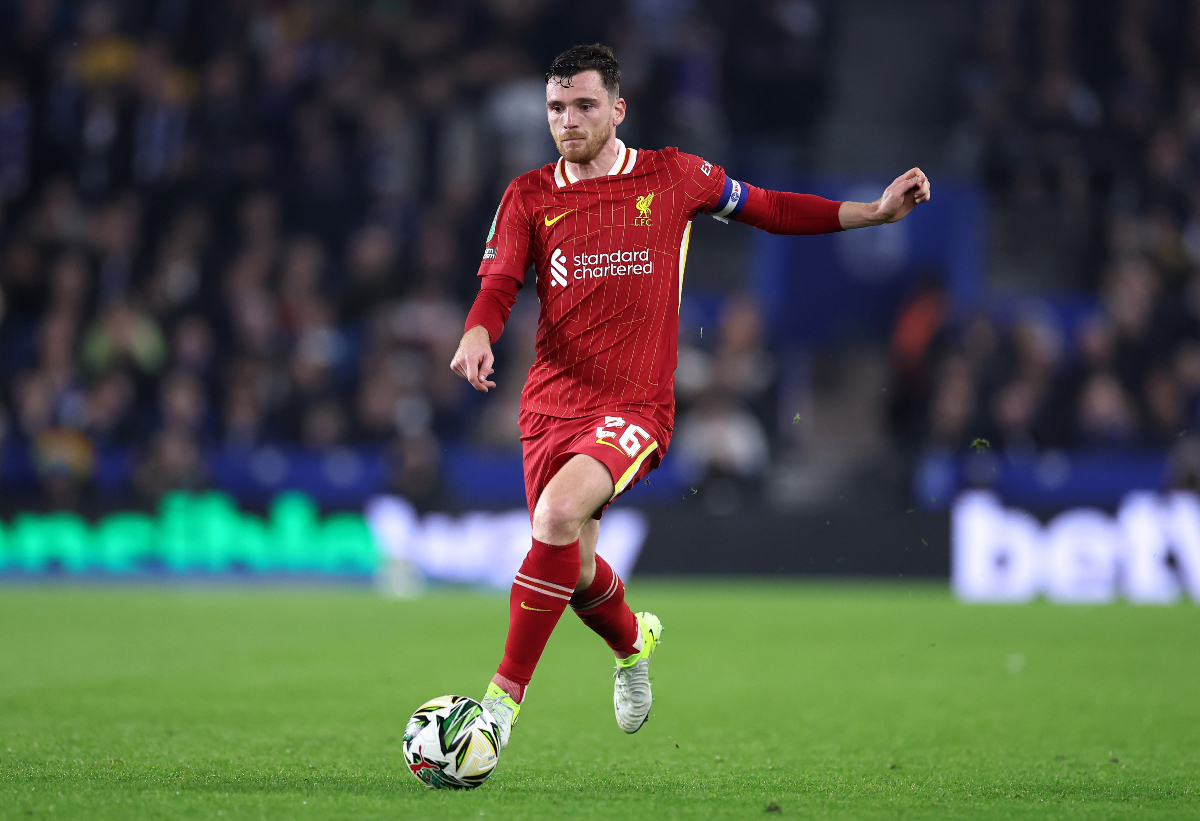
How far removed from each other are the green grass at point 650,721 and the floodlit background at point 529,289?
83.7 inches

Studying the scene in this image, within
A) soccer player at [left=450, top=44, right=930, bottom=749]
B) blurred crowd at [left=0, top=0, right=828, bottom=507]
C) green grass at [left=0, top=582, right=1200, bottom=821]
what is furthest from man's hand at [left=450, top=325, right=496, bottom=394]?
blurred crowd at [left=0, top=0, right=828, bottom=507]

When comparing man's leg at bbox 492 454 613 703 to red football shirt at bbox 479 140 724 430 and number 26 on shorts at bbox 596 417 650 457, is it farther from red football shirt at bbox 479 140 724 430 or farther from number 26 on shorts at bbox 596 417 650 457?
red football shirt at bbox 479 140 724 430

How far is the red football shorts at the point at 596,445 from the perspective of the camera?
4.57 meters

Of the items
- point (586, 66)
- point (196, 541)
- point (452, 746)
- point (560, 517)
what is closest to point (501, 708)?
point (452, 746)

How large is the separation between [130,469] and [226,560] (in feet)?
4.20

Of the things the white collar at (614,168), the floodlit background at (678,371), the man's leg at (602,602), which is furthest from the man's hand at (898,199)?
the floodlit background at (678,371)

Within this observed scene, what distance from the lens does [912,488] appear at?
505 inches

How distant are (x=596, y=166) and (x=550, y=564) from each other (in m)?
1.35

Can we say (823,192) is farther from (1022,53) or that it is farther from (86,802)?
(86,802)

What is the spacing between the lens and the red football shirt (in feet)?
15.7

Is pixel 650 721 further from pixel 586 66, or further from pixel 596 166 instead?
pixel 586 66

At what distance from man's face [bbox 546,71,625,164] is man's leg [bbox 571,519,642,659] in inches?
48.9

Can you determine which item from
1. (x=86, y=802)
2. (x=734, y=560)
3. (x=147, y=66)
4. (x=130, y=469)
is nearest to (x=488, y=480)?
(x=734, y=560)

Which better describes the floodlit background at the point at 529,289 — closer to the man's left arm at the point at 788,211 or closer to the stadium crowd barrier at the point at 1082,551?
the stadium crowd barrier at the point at 1082,551
